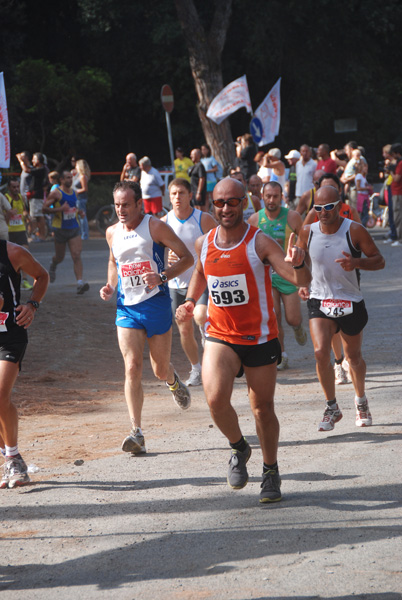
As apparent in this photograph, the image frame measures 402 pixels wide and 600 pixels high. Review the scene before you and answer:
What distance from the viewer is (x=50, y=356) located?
39.1 feet

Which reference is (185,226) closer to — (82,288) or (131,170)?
(82,288)

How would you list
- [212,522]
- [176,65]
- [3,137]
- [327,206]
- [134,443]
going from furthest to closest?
[176,65], [3,137], [327,206], [134,443], [212,522]

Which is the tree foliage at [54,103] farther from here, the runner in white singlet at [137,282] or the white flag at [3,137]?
the runner in white singlet at [137,282]

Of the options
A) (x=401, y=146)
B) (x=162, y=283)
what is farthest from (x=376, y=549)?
(x=401, y=146)

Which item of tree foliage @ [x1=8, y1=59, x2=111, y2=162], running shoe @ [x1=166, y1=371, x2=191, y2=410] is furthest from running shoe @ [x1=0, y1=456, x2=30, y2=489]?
tree foliage @ [x1=8, y1=59, x2=111, y2=162]

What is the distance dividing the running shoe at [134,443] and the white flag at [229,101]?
1687cm

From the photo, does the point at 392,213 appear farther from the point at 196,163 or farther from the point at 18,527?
the point at 18,527

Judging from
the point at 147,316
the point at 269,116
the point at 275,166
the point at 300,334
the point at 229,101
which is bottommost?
the point at 300,334

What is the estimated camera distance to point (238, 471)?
594cm

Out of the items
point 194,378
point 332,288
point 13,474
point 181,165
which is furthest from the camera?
point 181,165

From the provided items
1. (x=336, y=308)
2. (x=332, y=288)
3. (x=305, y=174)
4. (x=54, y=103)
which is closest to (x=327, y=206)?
(x=332, y=288)

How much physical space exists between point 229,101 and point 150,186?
392cm

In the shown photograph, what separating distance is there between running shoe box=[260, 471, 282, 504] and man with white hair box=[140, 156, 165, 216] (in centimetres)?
1544

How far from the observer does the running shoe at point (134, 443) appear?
7055mm
